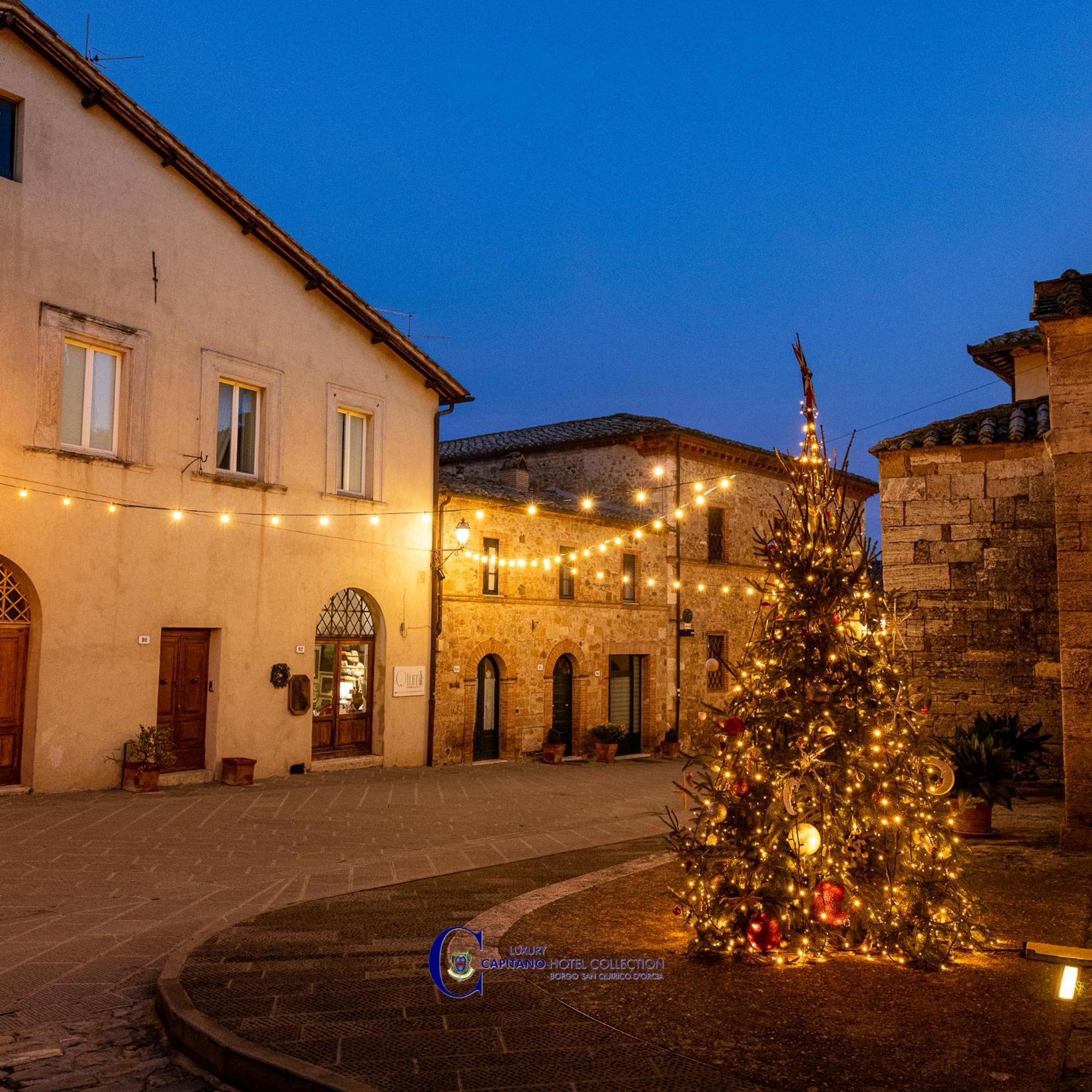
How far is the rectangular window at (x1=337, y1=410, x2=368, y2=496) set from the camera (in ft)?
49.0

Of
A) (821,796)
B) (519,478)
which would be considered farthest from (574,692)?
(821,796)

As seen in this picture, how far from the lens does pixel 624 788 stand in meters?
14.3

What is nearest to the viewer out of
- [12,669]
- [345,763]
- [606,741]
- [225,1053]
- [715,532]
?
[225,1053]

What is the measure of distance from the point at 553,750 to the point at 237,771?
22.8 ft

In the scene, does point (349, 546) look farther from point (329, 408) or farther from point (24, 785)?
point (24, 785)

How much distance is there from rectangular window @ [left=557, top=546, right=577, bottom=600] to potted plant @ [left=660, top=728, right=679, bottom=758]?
162 inches

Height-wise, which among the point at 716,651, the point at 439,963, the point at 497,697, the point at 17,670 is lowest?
the point at 439,963

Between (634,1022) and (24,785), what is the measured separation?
891 centimetres

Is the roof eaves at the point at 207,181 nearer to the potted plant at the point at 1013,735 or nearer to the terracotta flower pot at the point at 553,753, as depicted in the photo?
the terracotta flower pot at the point at 553,753

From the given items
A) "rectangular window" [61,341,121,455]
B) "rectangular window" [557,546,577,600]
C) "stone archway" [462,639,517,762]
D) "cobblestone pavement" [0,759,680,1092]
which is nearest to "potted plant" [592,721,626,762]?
"stone archway" [462,639,517,762]

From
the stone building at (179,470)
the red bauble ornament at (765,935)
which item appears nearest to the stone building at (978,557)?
the red bauble ornament at (765,935)

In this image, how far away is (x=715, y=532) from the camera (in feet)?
77.4

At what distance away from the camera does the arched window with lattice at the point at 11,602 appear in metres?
10.7

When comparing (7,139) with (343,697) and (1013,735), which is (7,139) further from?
(1013,735)
